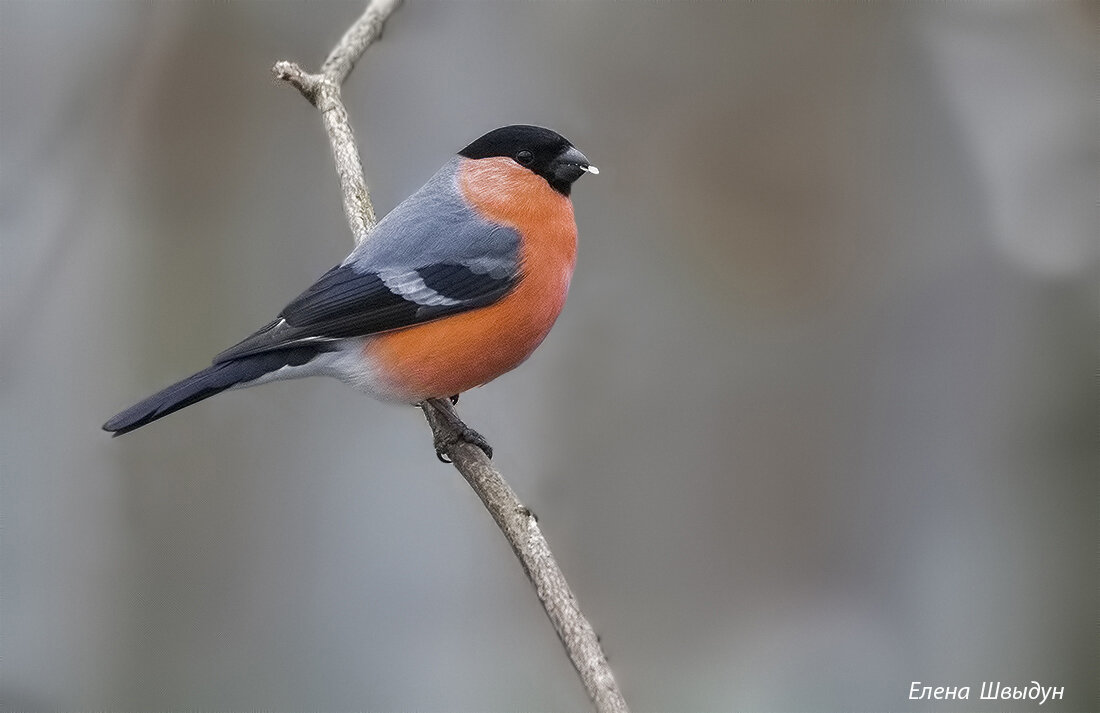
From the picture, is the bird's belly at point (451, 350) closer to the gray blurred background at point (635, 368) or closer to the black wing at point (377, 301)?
the black wing at point (377, 301)

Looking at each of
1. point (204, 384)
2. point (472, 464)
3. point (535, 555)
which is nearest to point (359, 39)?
point (204, 384)

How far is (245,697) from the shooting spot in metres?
4.28

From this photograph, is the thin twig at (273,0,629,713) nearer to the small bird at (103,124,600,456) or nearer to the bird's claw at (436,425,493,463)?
the bird's claw at (436,425,493,463)

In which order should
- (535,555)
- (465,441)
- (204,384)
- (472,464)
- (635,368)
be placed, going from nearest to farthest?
(535,555), (204,384), (472,464), (465,441), (635,368)

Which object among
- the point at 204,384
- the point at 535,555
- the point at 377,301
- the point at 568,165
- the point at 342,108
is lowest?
the point at 535,555

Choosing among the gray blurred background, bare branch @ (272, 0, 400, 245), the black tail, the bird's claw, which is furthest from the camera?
the gray blurred background

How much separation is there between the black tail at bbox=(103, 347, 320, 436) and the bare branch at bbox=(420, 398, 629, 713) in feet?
1.45

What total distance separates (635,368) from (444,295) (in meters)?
1.92

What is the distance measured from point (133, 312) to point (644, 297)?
2.19m

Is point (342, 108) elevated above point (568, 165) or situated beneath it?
elevated above

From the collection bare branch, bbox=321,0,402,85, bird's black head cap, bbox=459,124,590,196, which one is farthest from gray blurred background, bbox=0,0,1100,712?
bird's black head cap, bbox=459,124,590,196

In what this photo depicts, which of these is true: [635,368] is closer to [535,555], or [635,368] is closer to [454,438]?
[454,438]

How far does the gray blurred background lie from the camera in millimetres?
4320

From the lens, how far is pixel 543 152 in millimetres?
3268
